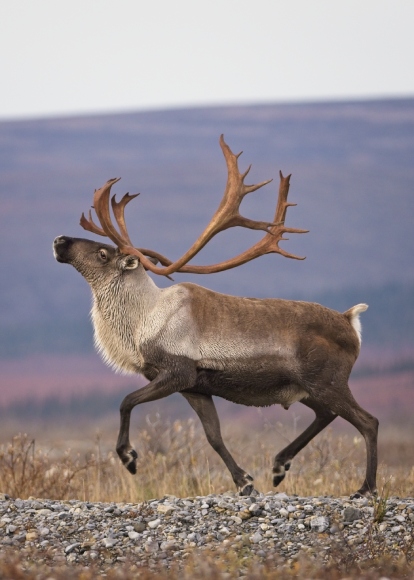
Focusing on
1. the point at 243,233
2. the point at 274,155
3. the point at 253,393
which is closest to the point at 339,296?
the point at 243,233

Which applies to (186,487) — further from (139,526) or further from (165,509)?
(139,526)

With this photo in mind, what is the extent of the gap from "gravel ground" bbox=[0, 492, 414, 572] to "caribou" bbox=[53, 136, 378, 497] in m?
0.84

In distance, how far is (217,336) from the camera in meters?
8.67

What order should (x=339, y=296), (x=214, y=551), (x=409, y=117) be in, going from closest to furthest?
(x=214, y=551)
(x=339, y=296)
(x=409, y=117)

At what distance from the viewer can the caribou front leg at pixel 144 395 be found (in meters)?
8.46

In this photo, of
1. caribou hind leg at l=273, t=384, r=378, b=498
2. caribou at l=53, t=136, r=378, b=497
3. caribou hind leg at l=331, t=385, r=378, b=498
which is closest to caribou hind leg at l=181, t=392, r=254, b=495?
caribou at l=53, t=136, r=378, b=497

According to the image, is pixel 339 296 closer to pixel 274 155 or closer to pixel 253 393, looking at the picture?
pixel 274 155

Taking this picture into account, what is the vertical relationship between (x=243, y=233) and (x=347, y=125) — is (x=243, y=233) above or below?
below

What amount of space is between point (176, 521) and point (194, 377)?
1434 mm

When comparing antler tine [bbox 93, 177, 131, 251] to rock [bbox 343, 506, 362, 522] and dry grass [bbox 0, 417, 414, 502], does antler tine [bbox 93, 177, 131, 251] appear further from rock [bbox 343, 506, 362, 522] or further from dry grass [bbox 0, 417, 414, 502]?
rock [bbox 343, 506, 362, 522]

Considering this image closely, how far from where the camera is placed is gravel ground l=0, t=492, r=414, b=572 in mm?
6883

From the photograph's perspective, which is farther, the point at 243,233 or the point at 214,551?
the point at 243,233

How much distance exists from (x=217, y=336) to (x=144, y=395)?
28.2 inches

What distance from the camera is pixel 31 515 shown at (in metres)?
7.71
